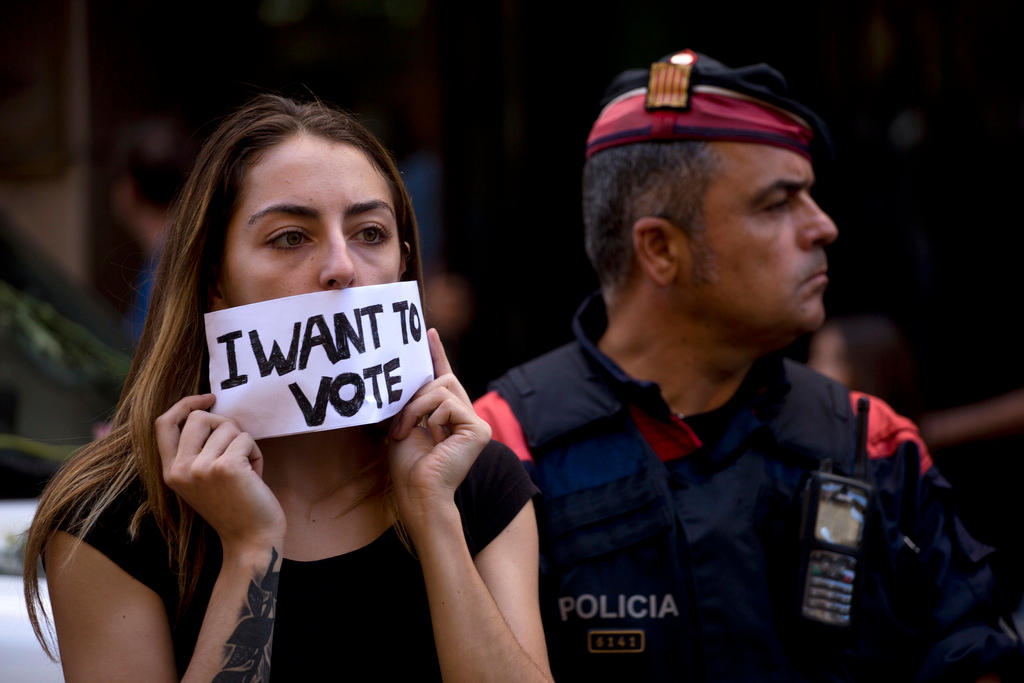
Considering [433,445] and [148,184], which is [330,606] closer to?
[433,445]

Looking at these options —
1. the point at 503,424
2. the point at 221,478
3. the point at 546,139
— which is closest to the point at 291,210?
the point at 221,478

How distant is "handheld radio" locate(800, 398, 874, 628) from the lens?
262 centimetres

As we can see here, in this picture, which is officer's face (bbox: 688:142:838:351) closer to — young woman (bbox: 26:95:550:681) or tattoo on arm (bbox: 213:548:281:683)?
young woman (bbox: 26:95:550:681)

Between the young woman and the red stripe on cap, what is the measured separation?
817 millimetres

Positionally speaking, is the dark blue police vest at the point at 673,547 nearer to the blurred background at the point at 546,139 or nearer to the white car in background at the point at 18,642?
the white car in background at the point at 18,642

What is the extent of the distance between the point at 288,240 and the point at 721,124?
1.22 metres

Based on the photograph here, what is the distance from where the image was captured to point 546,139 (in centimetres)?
588

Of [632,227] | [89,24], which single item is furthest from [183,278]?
[89,24]

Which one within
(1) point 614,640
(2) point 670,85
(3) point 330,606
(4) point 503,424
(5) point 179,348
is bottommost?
(1) point 614,640

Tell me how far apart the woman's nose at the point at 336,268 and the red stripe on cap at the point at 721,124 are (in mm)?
1074

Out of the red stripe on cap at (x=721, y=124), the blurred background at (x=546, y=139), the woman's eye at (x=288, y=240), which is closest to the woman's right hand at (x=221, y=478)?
the woman's eye at (x=288, y=240)

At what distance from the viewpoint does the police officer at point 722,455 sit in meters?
2.68

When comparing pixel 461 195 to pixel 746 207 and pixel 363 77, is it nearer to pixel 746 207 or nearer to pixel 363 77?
pixel 363 77

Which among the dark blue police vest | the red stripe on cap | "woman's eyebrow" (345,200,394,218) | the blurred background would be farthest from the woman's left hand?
the blurred background
